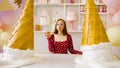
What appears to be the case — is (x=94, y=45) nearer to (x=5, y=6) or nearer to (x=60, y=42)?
(x=5, y=6)

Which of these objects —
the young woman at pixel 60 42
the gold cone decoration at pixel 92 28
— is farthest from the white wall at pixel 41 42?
the gold cone decoration at pixel 92 28

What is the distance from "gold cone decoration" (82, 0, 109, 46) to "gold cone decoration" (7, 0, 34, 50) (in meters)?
0.21

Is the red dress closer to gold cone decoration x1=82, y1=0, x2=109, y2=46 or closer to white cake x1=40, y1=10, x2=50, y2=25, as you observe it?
white cake x1=40, y1=10, x2=50, y2=25

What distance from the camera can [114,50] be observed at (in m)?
0.82

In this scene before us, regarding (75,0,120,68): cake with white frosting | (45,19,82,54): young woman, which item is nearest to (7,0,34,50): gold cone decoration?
(75,0,120,68): cake with white frosting

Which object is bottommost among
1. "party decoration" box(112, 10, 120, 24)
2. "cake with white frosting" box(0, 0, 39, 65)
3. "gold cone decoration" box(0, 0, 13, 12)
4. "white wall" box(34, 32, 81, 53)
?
"white wall" box(34, 32, 81, 53)

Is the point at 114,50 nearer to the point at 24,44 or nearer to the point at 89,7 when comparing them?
the point at 89,7

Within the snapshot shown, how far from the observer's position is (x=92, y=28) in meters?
0.72

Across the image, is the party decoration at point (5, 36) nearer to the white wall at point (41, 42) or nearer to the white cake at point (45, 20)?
the white cake at point (45, 20)

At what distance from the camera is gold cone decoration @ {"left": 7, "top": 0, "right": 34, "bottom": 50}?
0.77 m

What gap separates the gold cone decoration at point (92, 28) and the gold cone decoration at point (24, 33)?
0.21 metres

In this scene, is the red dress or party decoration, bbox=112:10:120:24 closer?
party decoration, bbox=112:10:120:24

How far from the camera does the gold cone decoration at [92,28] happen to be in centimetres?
71

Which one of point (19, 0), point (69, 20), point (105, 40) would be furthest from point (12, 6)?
point (69, 20)
